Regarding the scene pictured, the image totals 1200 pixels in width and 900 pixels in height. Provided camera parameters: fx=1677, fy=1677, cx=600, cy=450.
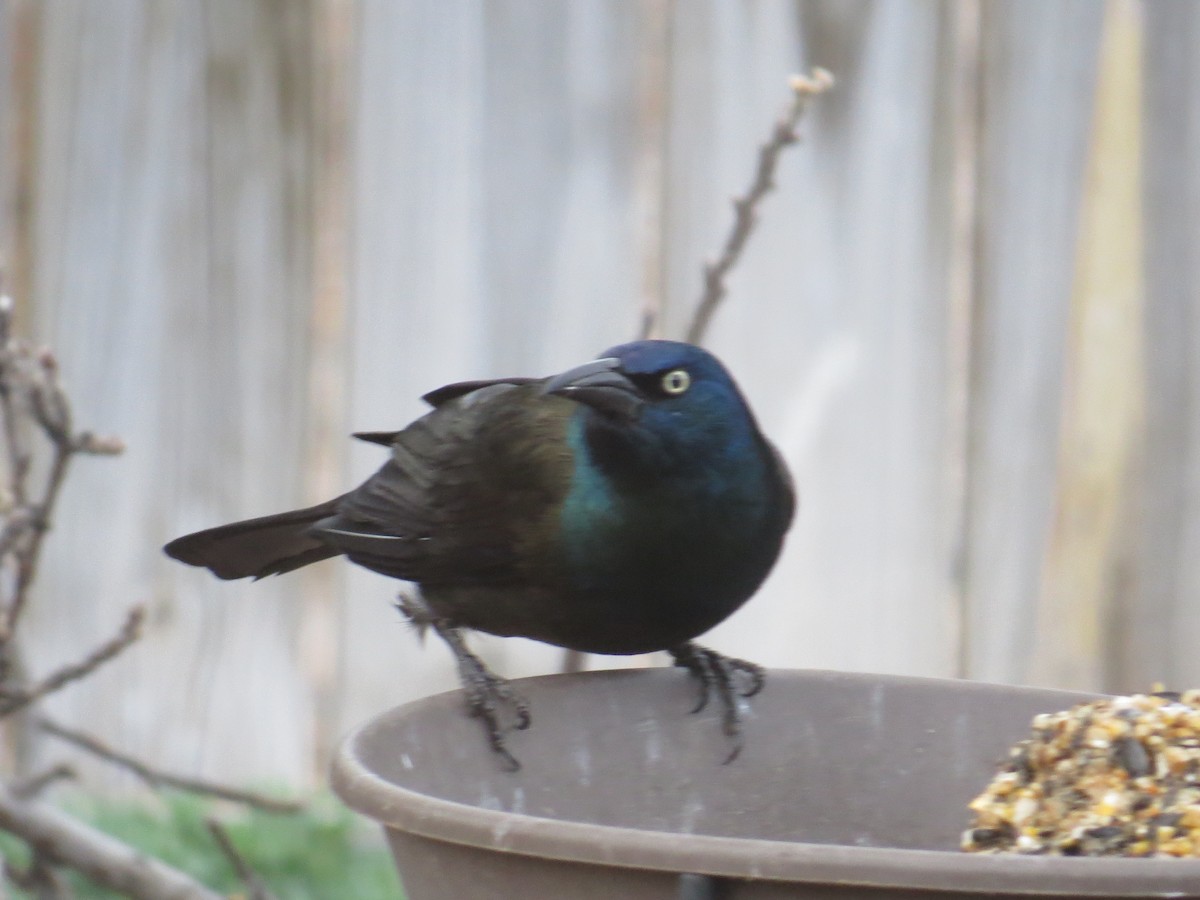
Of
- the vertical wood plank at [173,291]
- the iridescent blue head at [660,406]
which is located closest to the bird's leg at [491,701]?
the iridescent blue head at [660,406]

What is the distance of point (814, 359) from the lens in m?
2.93

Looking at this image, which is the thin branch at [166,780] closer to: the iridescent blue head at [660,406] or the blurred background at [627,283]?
the blurred background at [627,283]

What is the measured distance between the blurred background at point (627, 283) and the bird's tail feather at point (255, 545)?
58 centimetres

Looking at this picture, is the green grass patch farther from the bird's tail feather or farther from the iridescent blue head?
the iridescent blue head

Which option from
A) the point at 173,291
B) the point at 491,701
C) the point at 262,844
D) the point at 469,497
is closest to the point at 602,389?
the point at 469,497

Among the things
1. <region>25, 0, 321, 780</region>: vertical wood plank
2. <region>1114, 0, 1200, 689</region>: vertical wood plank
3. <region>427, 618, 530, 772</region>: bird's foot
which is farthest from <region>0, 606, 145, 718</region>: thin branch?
<region>1114, 0, 1200, 689</region>: vertical wood plank

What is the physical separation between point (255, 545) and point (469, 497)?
1.32 feet

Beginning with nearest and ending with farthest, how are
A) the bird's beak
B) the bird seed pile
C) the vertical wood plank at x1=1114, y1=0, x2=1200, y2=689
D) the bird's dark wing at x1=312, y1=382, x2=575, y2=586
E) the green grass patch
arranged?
the bird seed pile < the bird's beak < the bird's dark wing at x1=312, y1=382, x2=575, y2=586 < the vertical wood plank at x1=1114, y1=0, x2=1200, y2=689 < the green grass patch

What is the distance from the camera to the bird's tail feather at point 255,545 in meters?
2.42

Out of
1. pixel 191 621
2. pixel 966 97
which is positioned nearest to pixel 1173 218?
pixel 966 97

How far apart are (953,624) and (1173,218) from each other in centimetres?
78

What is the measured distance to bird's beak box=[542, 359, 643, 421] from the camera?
1.96 m

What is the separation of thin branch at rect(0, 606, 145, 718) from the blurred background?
0.76 m

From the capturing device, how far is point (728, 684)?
1.74 metres
